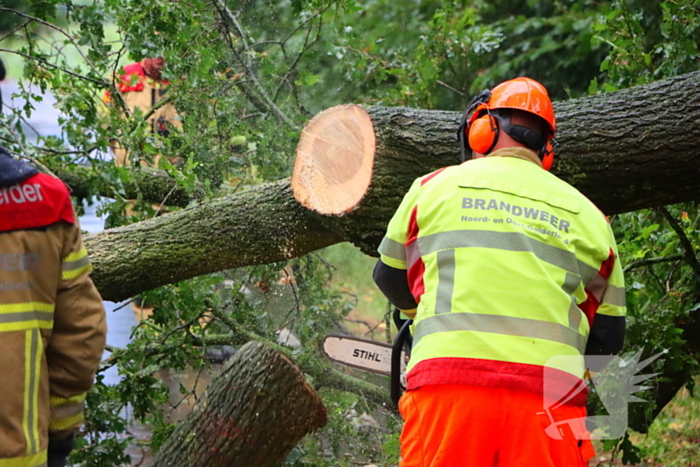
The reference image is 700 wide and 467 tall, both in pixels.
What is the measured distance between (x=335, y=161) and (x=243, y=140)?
4.99 feet

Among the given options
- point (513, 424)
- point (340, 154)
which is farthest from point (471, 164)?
point (340, 154)

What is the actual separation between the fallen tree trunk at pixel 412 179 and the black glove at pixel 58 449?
4.72 feet

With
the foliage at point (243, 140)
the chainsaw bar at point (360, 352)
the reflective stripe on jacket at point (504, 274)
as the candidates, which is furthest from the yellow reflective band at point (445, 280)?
the foliage at point (243, 140)

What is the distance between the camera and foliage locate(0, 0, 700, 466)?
12.0 ft

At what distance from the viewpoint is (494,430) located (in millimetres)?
1760

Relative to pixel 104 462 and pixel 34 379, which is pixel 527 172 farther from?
pixel 104 462

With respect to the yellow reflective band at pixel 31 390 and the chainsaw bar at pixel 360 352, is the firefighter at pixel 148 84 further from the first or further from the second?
the yellow reflective band at pixel 31 390

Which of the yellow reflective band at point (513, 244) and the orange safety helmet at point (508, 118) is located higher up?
the orange safety helmet at point (508, 118)

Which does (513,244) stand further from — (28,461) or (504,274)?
(28,461)

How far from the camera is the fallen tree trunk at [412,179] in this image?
2.75 m

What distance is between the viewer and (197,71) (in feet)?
13.5

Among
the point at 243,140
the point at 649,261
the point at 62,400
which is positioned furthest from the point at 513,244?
the point at 243,140

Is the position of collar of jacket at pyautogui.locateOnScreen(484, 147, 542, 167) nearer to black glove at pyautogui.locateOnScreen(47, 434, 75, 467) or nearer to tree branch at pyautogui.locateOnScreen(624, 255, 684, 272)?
black glove at pyautogui.locateOnScreen(47, 434, 75, 467)

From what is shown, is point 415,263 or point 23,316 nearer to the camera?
point 23,316
